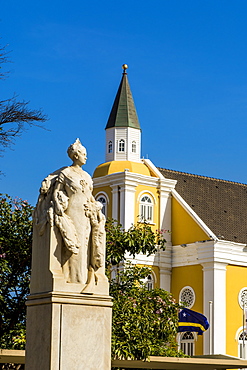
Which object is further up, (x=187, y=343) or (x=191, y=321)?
(x=191, y=321)

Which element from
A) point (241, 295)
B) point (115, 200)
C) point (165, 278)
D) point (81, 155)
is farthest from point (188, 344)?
point (81, 155)

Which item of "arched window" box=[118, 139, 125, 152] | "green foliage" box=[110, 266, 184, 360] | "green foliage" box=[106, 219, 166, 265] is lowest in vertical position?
"green foliage" box=[110, 266, 184, 360]

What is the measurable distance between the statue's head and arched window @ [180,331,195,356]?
1474 inches

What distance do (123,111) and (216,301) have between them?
13.1 metres

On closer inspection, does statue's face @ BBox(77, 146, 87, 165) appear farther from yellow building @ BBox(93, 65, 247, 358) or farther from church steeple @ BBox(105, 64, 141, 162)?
church steeple @ BBox(105, 64, 141, 162)

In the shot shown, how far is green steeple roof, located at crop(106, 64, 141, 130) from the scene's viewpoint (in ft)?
165

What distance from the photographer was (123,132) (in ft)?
164

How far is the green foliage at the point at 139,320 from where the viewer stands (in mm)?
18641

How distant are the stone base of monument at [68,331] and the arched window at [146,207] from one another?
39.8 metres

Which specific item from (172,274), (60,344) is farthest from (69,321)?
(172,274)

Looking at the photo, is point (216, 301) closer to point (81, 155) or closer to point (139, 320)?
point (139, 320)

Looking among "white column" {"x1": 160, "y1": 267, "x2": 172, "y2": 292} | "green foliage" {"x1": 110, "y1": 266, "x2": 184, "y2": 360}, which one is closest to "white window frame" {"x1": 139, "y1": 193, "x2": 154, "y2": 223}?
"white column" {"x1": 160, "y1": 267, "x2": 172, "y2": 292}

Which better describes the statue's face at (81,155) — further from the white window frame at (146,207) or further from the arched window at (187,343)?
the white window frame at (146,207)

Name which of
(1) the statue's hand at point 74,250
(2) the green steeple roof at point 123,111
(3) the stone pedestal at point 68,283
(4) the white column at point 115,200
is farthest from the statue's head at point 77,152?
(2) the green steeple roof at point 123,111
